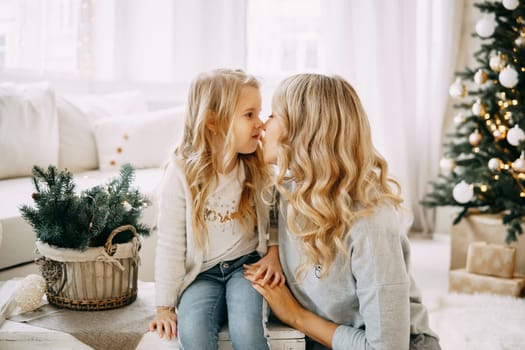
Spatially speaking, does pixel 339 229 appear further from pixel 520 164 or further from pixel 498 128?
pixel 498 128

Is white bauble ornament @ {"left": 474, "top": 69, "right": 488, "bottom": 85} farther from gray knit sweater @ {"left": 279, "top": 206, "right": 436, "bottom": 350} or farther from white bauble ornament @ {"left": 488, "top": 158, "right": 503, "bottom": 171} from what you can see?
gray knit sweater @ {"left": 279, "top": 206, "right": 436, "bottom": 350}

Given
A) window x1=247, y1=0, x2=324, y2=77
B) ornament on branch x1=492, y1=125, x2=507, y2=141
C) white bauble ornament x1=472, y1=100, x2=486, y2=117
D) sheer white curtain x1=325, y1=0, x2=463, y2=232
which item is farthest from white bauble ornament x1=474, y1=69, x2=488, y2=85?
window x1=247, y1=0, x2=324, y2=77

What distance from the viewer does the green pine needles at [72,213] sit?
5.14ft

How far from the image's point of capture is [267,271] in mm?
1552

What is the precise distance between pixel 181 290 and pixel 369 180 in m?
0.55

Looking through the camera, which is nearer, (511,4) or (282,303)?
(282,303)

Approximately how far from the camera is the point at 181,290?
1.57 m

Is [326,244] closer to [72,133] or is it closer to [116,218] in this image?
[116,218]

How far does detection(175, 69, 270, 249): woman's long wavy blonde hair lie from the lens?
1.60 meters

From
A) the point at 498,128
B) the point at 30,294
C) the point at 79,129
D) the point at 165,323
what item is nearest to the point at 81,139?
the point at 79,129

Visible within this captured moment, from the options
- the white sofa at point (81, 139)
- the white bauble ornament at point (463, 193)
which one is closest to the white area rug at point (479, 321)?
the white bauble ornament at point (463, 193)

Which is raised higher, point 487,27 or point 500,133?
point 487,27

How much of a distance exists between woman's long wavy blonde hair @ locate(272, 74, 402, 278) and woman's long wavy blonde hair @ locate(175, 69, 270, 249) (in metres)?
0.21

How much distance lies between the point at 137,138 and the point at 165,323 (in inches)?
67.8
